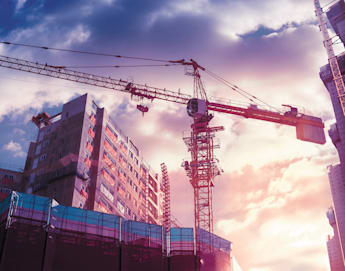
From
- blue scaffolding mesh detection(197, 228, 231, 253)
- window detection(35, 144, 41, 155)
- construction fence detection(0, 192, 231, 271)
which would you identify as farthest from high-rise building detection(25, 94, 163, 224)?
blue scaffolding mesh detection(197, 228, 231, 253)

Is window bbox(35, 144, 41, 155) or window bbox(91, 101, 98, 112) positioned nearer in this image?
window bbox(35, 144, 41, 155)

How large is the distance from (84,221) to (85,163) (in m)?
25.0

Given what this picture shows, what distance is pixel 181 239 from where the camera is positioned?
89312mm

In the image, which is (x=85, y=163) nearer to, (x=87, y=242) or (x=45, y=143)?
(x=45, y=143)

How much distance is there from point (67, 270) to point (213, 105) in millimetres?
54192

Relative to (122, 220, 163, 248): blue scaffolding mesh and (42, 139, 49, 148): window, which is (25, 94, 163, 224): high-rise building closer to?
(42, 139, 49, 148): window

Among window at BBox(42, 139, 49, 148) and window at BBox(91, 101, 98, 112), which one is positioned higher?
window at BBox(91, 101, 98, 112)

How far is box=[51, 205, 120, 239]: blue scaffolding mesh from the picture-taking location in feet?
254

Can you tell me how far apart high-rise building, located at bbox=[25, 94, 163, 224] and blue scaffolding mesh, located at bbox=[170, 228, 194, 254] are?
894 inches

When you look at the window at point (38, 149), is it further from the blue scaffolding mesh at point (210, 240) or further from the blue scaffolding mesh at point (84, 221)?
the blue scaffolding mesh at point (210, 240)

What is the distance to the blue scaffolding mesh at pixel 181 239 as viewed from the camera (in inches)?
3479

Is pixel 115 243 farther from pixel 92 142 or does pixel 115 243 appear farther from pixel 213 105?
pixel 213 105

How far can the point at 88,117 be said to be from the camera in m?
111

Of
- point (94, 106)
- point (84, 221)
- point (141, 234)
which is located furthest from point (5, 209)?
point (94, 106)
